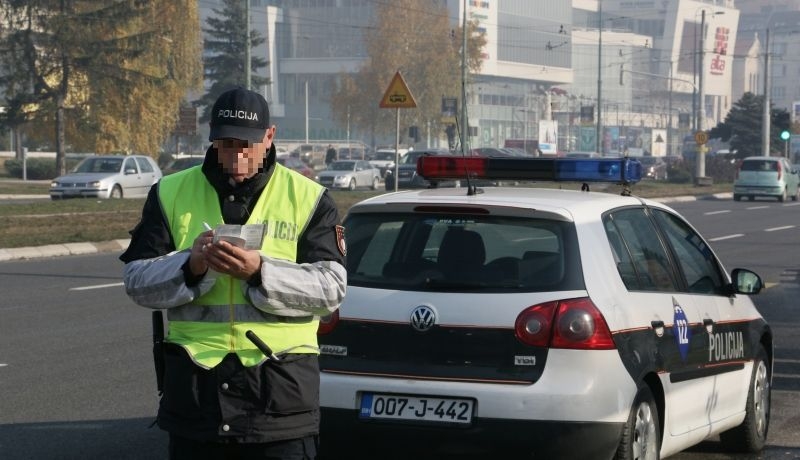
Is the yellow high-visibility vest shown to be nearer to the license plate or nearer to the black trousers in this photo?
the black trousers

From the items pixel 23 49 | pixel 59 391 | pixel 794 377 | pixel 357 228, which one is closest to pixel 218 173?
pixel 357 228

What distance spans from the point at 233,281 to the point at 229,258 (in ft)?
0.87

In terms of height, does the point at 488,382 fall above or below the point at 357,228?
below

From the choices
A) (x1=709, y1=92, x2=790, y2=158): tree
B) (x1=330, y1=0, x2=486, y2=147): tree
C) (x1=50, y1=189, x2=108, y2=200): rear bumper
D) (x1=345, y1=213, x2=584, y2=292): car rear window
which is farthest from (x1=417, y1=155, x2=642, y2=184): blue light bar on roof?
(x1=330, y1=0, x2=486, y2=147): tree

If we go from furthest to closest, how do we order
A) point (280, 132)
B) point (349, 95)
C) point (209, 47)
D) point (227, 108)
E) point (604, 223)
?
point (280, 132), point (349, 95), point (209, 47), point (604, 223), point (227, 108)

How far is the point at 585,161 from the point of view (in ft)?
22.4

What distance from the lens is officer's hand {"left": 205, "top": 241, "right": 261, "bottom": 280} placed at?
139 inches

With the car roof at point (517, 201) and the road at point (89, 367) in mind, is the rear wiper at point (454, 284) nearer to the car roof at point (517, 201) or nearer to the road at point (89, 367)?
the car roof at point (517, 201)

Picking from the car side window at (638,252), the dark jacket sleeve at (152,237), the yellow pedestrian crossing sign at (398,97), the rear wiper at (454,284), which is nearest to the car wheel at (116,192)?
the yellow pedestrian crossing sign at (398,97)

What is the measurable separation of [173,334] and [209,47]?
8659cm

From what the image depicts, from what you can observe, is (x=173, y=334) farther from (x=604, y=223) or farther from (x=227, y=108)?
(x=604, y=223)

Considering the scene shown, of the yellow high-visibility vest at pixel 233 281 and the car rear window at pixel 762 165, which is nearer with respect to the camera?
the yellow high-visibility vest at pixel 233 281

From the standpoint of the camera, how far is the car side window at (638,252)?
621 centimetres

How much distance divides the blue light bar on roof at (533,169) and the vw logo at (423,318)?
116cm
